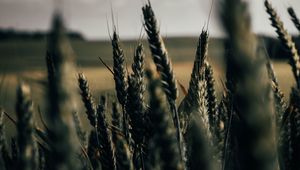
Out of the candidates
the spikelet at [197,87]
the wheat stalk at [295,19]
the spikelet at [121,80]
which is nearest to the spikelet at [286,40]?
the wheat stalk at [295,19]

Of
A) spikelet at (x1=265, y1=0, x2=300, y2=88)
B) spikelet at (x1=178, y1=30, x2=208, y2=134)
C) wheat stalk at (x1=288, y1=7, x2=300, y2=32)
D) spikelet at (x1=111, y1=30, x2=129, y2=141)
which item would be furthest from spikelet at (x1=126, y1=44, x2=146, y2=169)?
wheat stalk at (x1=288, y1=7, x2=300, y2=32)

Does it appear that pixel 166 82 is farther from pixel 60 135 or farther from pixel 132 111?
pixel 60 135

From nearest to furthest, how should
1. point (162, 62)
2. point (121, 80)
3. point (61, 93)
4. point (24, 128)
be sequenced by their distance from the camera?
point (61, 93)
point (24, 128)
point (162, 62)
point (121, 80)

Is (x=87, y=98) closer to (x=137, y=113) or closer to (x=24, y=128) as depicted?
(x=137, y=113)

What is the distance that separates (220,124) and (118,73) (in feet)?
1.51

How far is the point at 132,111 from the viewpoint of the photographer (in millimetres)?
1449

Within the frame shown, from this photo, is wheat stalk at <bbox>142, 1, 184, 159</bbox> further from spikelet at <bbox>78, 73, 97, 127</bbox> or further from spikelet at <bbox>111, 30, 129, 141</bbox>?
spikelet at <bbox>78, 73, 97, 127</bbox>

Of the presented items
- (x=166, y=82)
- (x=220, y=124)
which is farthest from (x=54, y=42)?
(x=220, y=124)

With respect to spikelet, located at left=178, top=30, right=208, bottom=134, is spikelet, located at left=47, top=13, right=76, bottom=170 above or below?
above

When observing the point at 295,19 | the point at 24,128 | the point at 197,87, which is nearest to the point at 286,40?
the point at 295,19

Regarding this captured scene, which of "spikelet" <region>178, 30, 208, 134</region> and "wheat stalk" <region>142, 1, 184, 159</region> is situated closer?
"wheat stalk" <region>142, 1, 184, 159</region>

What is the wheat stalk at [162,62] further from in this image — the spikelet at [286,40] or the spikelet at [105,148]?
the spikelet at [286,40]

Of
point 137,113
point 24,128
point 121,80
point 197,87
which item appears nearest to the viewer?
point 24,128

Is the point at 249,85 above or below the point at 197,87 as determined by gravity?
above
